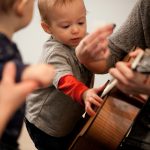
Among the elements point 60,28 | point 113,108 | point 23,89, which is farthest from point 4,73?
point 60,28

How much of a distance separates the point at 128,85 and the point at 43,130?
1.57ft

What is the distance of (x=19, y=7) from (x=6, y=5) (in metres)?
0.03

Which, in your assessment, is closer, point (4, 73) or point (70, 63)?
point (4, 73)

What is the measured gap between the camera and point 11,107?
2.13 feet

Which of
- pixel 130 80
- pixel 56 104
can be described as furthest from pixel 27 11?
pixel 56 104

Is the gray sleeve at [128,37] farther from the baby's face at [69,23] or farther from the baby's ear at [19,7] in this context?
the baby's ear at [19,7]

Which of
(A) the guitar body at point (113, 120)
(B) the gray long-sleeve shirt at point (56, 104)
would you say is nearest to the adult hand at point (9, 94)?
(A) the guitar body at point (113, 120)

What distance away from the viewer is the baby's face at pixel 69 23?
1143 mm

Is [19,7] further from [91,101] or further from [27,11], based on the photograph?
[91,101]

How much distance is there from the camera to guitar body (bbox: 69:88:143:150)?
0.97 m

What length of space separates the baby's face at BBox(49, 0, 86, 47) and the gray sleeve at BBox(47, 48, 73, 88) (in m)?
0.05

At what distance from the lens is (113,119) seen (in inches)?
39.5

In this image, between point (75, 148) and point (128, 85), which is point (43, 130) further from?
point (128, 85)

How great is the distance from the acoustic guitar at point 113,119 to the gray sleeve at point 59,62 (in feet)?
0.51
